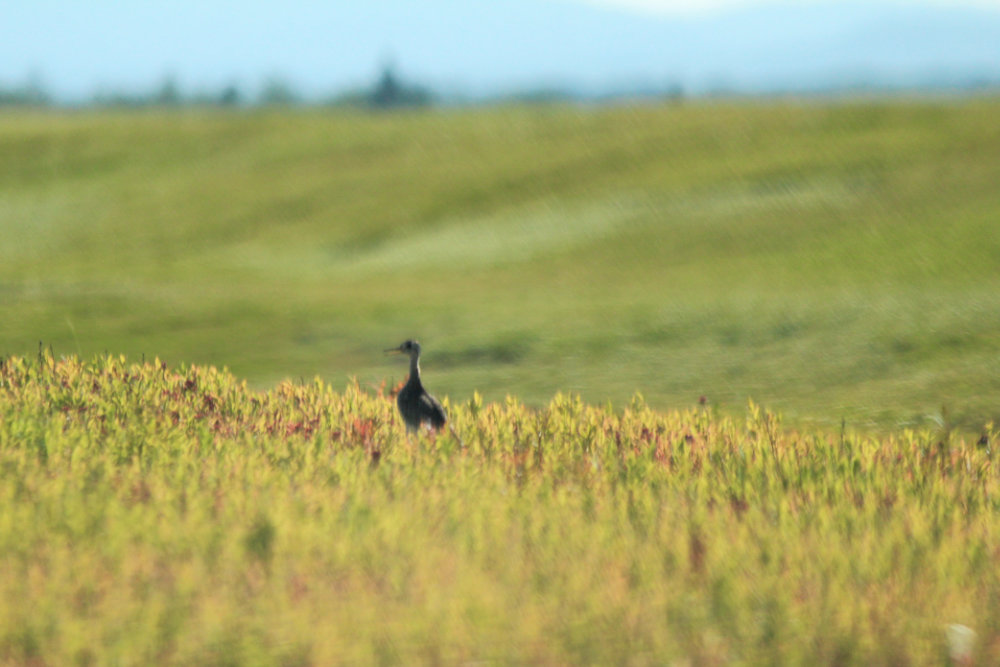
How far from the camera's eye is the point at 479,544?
812 centimetres

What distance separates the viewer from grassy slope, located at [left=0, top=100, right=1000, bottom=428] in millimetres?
19359

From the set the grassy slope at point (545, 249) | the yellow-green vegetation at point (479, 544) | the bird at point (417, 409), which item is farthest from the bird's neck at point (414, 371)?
the grassy slope at point (545, 249)

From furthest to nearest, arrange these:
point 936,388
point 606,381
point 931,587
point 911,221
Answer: point 911,221
point 606,381
point 936,388
point 931,587

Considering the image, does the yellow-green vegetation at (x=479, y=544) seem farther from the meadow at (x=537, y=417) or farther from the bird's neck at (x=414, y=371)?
the bird's neck at (x=414, y=371)

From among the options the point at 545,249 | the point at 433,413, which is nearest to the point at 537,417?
the point at 433,413

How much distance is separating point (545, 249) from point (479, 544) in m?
27.2

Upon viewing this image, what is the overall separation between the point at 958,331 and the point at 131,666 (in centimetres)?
1650

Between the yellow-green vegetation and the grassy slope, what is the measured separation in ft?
17.6

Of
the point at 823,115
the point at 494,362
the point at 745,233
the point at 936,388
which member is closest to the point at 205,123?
the point at 823,115

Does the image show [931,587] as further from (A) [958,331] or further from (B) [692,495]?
(A) [958,331]

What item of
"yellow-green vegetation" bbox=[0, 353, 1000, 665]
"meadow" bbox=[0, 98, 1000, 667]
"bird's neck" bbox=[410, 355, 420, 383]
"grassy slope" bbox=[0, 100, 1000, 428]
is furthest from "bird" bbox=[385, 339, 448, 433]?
"grassy slope" bbox=[0, 100, 1000, 428]

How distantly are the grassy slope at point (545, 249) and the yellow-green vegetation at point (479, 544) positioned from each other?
17.6ft

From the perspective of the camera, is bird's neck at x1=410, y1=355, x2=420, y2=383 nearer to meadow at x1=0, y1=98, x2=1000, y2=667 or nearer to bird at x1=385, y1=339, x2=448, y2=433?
bird at x1=385, y1=339, x2=448, y2=433

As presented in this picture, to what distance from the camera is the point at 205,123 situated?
202ft
